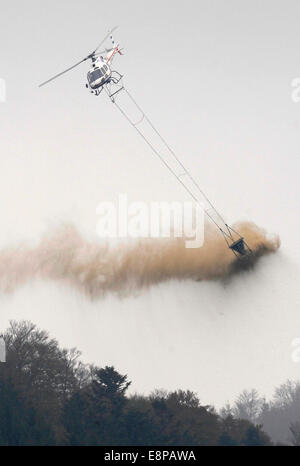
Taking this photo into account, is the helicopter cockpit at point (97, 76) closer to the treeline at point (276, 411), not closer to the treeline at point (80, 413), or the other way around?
the treeline at point (80, 413)

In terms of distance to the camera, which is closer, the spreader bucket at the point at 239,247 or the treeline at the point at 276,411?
the spreader bucket at the point at 239,247

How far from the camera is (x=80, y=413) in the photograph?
4819cm

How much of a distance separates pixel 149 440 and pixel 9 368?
59.9ft

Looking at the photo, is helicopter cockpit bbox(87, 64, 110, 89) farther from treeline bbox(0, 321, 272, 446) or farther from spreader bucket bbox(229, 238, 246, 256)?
treeline bbox(0, 321, 272, 446)

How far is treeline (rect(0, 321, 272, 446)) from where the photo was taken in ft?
141

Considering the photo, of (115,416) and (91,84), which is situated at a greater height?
(91,84)

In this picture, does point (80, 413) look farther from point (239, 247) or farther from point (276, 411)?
point (276, 411)

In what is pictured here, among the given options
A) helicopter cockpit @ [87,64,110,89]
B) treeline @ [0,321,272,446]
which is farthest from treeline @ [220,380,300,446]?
helicopter cockpit @ [87,64,110,89]

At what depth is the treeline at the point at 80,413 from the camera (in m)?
43.0

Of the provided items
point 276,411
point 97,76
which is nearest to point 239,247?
point 97,76

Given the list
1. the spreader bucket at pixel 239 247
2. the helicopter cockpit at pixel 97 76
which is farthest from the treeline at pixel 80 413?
the helicopter cockpit at pixel 97 76
